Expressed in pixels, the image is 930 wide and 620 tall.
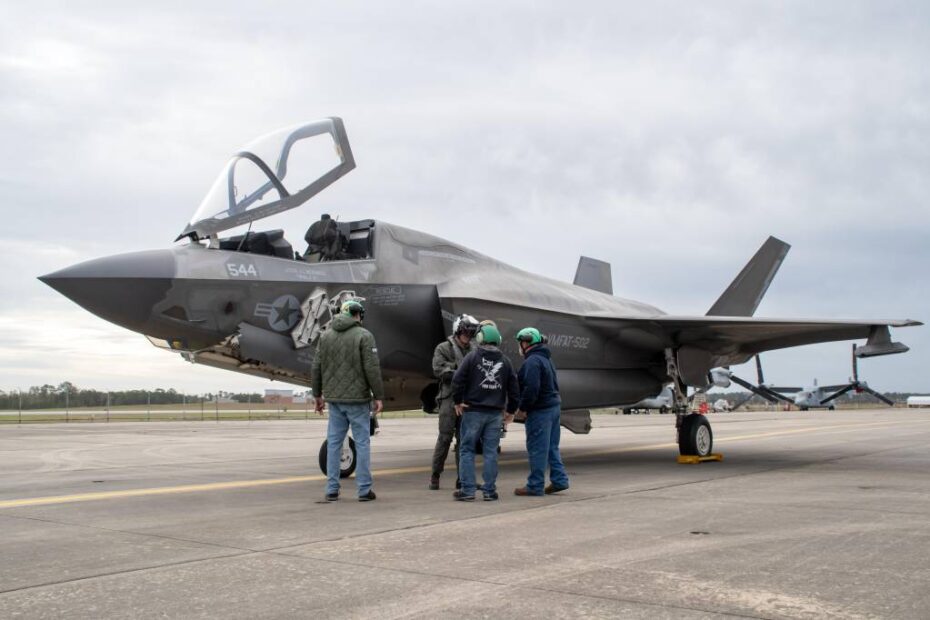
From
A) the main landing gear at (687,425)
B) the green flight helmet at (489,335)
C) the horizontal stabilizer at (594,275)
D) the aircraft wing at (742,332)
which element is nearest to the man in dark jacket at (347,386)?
the green flight helmet at (489,335)

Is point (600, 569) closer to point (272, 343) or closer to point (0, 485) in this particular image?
point (272, 343)

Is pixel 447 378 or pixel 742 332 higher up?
pixel 742 332

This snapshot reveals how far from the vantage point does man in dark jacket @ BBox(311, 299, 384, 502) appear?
7363 millimetres

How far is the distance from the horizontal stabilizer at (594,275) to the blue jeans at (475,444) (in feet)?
31.0

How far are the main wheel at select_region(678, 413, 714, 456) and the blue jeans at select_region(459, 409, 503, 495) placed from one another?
16.8ft

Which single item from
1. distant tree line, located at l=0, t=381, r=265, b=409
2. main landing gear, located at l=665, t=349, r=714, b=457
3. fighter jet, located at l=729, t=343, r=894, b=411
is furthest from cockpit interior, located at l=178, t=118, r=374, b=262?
fighter jet, located at l=729, t=343, r=894, b=411

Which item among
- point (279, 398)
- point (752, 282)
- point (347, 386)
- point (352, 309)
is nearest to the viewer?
point (347, 386)

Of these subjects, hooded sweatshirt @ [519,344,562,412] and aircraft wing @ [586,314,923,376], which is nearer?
hooded sweatshirt @ [519,344,562,412]

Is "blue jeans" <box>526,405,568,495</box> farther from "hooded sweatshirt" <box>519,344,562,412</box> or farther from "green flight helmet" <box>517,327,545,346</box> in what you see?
"green flight helmet" <box>517,327,545,346</box>

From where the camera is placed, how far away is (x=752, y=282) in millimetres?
15891

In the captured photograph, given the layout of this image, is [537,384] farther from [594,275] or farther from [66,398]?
[66,398]

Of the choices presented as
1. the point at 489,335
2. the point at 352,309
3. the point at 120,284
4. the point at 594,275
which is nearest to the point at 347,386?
the point at 352,309

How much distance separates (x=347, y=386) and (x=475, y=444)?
52.4 inches

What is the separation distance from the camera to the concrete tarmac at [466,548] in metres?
3.60
